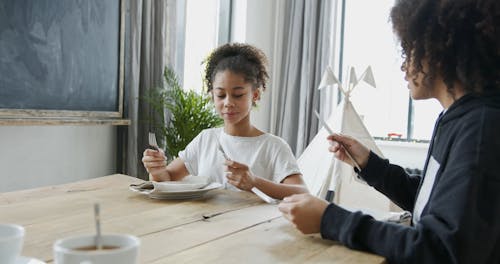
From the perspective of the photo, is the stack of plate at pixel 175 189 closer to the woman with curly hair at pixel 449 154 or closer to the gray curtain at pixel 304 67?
the woman with curly hair at pixel 449 154

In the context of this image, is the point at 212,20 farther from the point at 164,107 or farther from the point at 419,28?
the point at 419,28

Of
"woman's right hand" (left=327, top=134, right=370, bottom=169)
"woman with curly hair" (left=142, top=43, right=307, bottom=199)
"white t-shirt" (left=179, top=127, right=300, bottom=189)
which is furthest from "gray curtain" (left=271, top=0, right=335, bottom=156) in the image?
"woman's right hand" (left=327, top=134, right=370, bottom=169)

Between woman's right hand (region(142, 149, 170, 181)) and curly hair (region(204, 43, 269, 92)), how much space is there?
49cm

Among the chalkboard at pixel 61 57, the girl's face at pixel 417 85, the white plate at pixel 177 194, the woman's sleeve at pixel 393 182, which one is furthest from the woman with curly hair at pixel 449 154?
the chalkboard at pixel 61 57

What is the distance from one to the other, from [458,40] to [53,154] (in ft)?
7.55

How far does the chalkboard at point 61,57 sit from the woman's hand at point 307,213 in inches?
72.0

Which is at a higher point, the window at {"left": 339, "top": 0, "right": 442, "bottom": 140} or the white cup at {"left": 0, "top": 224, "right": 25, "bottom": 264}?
A: the window at {"left": 339, "top": 0, "right": 442, "bottom": 140}

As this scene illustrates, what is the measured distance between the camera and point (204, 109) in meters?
2.88

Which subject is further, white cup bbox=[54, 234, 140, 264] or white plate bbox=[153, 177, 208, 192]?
white plate bbox=[153, 177, 208, 192]

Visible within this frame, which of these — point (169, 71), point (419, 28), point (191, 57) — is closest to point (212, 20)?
point (191, 57)

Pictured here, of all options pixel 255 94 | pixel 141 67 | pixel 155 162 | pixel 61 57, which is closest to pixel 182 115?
pixel 141 67

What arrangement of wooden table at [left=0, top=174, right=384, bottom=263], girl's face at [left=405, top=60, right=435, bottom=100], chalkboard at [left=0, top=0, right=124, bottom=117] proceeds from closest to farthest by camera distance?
wooden table at [left=0, top=174, right=384, bottom=263]
girl's face at [left=405, top=60, right=435, bottom=100]
chalkboard at [left=0, top=0, right=124, bottom=117]

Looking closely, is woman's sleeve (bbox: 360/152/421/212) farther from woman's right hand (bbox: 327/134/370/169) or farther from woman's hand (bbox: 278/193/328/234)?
woman's hand (bbox: 278/193/328/234)

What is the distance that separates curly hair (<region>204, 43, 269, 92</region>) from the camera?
180 cm
